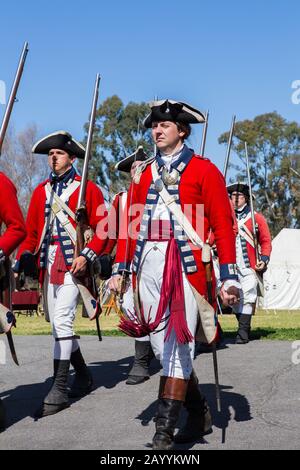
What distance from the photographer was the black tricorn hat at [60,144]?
6.53 meters

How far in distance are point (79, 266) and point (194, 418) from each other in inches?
65.9

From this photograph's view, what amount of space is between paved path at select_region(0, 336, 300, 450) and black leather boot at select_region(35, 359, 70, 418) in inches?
3.0

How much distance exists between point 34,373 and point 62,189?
2174mm

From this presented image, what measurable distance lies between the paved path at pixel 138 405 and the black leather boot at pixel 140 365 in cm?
10

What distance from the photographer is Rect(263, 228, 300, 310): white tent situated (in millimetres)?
26781

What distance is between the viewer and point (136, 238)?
5.03 metres

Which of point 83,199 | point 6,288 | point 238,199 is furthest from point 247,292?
point 6,288

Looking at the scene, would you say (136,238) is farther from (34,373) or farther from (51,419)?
Answer: (34,373)

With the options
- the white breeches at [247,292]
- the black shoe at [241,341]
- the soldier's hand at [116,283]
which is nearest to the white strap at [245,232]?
the white breeches at [247,292]

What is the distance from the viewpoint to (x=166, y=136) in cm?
497

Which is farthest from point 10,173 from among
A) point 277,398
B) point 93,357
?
point 277,398

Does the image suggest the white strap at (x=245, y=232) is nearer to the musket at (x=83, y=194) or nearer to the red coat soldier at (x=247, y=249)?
the red coat soldier at (x=247, y=249)

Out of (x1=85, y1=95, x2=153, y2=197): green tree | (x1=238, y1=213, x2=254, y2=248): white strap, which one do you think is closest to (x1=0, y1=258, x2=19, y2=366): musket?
(x1=238, y1=213, x2=254, y2=248): white strap

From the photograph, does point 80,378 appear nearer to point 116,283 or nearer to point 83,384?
point 83,384
